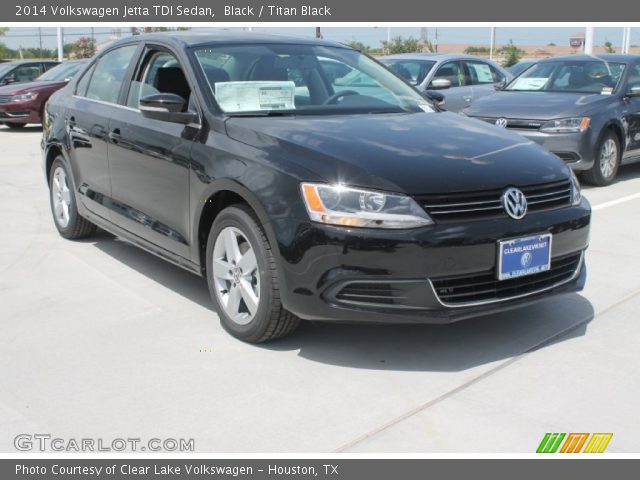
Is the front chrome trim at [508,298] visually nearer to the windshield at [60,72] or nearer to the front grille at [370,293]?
the front grille at [370,293]

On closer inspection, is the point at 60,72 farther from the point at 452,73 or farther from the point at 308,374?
the point at 308,374

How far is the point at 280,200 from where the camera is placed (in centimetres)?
393

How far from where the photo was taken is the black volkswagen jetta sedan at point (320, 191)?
3805 millimetres

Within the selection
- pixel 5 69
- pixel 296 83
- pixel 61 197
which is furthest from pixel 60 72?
pixel 296 83

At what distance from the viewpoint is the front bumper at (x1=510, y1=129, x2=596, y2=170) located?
29.4 ft

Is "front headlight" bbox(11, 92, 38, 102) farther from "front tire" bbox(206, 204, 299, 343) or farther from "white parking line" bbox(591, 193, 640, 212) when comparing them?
"front tire" bbox(206, 204, 299, 343)

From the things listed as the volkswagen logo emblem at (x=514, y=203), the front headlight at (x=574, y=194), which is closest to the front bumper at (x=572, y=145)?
the front headlight at (x=574, y=194)

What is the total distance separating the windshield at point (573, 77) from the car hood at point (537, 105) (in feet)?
0.92

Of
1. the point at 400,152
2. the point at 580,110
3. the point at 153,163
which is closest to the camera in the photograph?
the point at 400,152

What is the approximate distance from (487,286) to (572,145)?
18.0 feet

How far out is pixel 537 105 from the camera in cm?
933

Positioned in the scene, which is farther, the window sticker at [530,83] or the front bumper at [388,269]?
the window sticker at [530,83]

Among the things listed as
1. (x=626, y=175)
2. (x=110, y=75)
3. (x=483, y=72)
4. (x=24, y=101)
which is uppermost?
(x=110, y=75)

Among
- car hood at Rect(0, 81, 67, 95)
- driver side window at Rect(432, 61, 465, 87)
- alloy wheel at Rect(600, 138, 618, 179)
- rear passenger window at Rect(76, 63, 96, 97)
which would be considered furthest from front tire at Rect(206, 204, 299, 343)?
car hood at Rect(0, 81, 67, 95)
